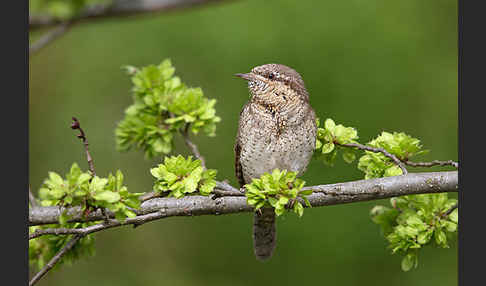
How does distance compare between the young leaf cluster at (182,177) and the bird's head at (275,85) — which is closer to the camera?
the young leaf cluster at (182,177)

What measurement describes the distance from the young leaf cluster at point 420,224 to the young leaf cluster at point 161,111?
1110 mm

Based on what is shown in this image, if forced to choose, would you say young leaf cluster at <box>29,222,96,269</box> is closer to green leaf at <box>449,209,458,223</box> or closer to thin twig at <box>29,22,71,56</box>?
thin twig at <box>29,22,71,56</box>

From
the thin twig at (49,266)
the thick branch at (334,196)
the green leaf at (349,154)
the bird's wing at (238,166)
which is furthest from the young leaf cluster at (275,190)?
the bird's wing at (238,166)

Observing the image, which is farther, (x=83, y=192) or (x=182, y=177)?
(x=182, y=177)

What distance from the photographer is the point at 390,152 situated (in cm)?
304

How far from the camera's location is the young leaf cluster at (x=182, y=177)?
2.65 metres

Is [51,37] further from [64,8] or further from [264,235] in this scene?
[264,235]

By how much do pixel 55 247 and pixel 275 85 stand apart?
1.40 metres

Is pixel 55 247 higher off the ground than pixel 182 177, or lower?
lower

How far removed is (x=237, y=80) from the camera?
5.39 meters

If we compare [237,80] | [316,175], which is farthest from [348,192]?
[237,80]

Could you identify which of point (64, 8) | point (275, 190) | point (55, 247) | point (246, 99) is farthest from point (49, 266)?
point (246, 99)

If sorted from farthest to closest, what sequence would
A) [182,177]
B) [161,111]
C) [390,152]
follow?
[161,111] < [390,152] < [182,177]

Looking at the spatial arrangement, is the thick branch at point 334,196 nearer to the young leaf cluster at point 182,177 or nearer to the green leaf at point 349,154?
the young leaf cluster at point 182,177
